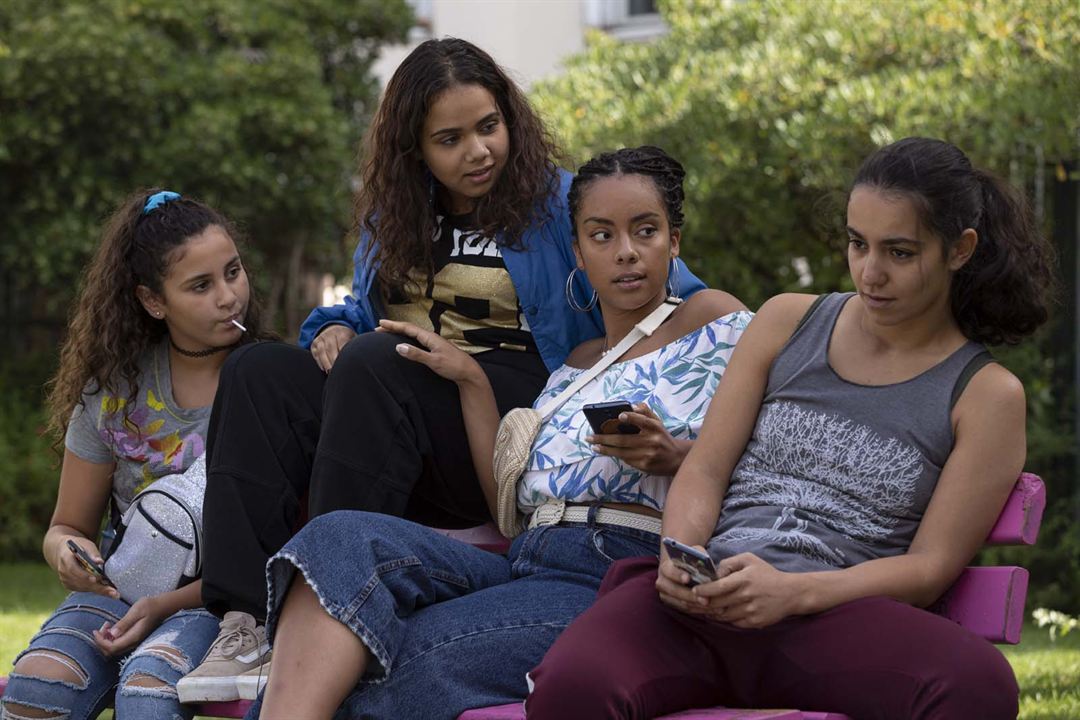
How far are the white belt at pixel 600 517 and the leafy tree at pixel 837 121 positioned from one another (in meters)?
3.42

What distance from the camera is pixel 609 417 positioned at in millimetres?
3170

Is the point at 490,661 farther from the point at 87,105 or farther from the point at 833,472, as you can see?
the point at 87,105

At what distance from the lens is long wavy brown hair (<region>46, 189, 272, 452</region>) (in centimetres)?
407

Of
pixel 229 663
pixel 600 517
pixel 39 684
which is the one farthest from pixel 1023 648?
pixel 39 684

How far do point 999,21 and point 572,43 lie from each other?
6.86 metres

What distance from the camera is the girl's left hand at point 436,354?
11.7 feet

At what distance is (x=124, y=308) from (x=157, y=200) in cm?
32

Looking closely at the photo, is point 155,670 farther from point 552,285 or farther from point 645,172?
point 645,172

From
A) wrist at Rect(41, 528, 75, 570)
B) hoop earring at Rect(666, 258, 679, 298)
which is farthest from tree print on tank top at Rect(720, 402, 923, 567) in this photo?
wrist at Rect(41, 528, 75, 570)

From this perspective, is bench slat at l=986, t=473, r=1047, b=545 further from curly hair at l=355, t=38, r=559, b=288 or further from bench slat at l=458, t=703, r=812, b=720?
curly hair at l=355, t=38, r=559, b=288

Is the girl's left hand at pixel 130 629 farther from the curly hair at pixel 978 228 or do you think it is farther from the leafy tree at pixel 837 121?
the leafy tree at pixel 837 121

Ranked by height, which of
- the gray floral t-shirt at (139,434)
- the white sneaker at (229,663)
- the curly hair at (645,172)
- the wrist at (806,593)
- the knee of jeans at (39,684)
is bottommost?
the knee of jeans at (39,684)

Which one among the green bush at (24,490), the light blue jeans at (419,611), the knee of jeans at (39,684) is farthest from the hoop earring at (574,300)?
the green bush at (24,490)

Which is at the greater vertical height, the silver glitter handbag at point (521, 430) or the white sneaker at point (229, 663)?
the silver glitter handbag at point (521, 430)
